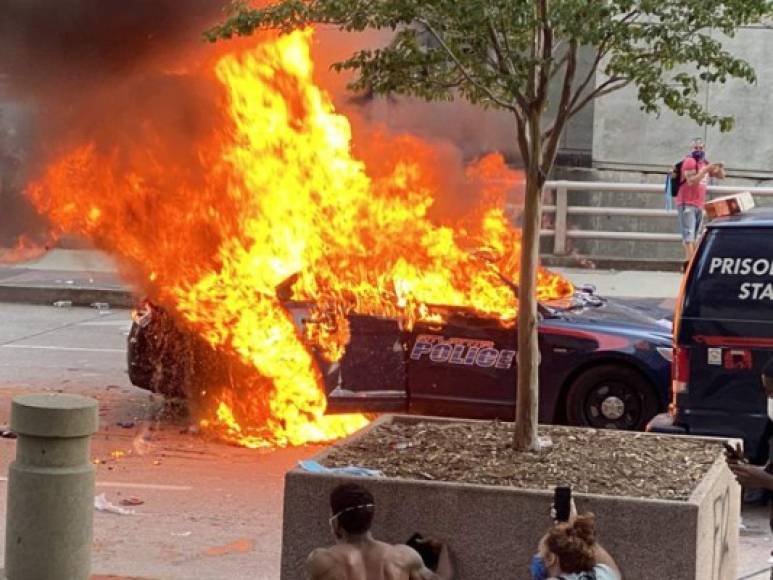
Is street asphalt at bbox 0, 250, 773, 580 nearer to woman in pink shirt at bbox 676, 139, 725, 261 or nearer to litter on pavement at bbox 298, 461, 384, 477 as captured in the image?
litter on pavement at bbox 298, 461, 384, 477

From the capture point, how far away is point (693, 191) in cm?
1820

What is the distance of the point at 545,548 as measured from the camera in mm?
4918

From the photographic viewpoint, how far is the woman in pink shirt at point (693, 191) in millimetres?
18016

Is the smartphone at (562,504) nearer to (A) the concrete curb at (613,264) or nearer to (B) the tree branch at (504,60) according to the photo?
(B) the tree branch at (504,60)

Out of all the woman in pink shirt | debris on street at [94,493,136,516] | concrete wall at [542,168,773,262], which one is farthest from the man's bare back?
concrete wall at [542,168,773,262]

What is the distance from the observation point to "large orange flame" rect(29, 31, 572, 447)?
10.6 metres

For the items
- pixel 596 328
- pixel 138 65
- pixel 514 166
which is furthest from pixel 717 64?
pixel 514 166

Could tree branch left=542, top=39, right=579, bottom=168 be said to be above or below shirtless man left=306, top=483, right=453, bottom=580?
above

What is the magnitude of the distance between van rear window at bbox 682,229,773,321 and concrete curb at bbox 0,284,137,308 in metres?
11.3

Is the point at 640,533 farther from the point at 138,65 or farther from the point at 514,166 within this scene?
the point at 514,166

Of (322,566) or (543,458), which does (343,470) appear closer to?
(543,458)

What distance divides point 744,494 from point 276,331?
3.62m

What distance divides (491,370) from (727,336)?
206 centimetres

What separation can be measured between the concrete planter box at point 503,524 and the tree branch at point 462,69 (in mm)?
2100
